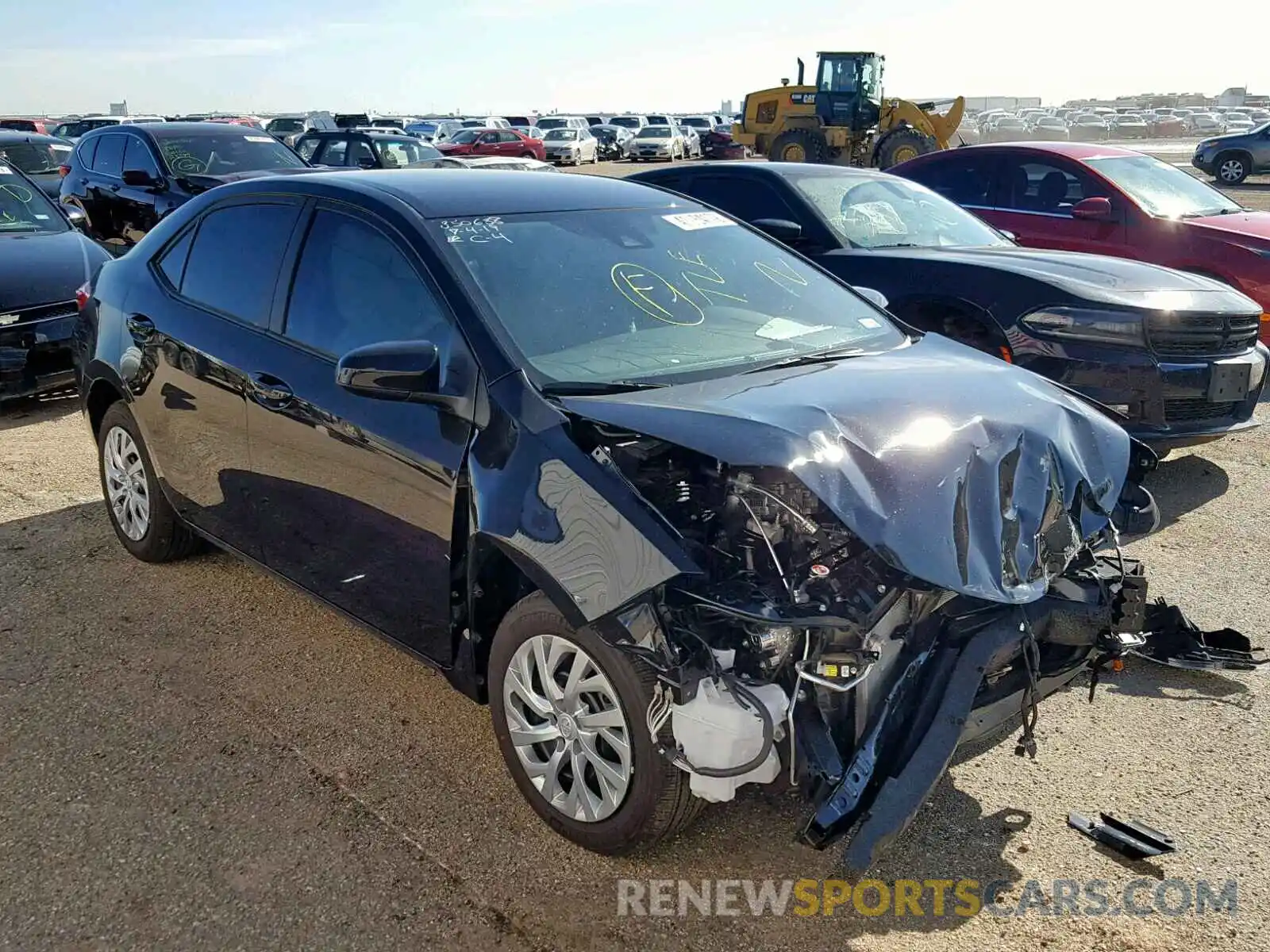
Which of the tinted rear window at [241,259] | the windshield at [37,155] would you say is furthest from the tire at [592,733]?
the windshield at [37,155]

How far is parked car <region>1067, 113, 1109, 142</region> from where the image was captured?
60963mm

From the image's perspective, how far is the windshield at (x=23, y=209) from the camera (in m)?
8.66

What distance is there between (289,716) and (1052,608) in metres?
2.49

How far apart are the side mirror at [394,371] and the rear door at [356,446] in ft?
0.25

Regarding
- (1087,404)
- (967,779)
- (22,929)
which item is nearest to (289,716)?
(22,929)

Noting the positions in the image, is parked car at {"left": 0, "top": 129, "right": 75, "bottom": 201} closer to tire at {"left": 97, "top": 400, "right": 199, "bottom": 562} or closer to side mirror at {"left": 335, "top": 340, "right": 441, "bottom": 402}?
tire at {"left": 97, "top": 400, "right": 199, "bottom": 562}

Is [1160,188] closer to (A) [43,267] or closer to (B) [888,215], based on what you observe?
(B) [888,215]

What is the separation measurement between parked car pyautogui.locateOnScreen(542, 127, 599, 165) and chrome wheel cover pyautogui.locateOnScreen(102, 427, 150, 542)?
111 ft

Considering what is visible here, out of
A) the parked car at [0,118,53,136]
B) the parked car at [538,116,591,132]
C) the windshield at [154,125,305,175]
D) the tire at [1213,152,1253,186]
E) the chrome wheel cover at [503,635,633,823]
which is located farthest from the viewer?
the parked car at [538,116,591,132]

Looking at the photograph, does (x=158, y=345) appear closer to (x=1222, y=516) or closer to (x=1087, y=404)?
(x=1087, y=404)

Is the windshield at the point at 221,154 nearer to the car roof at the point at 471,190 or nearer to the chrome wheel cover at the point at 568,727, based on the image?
the car roof at the point at 471,190

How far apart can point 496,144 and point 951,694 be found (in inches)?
1270

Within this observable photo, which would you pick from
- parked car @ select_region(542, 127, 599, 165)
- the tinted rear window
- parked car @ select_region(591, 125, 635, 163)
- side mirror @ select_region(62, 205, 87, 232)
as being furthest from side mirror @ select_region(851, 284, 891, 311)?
parked car @ select_region(591, 125, 635, 163)

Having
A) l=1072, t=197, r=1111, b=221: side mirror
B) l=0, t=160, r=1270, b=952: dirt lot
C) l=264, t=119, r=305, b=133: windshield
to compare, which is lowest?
l=0, t=160, r=1270, b=952: dirt lot
